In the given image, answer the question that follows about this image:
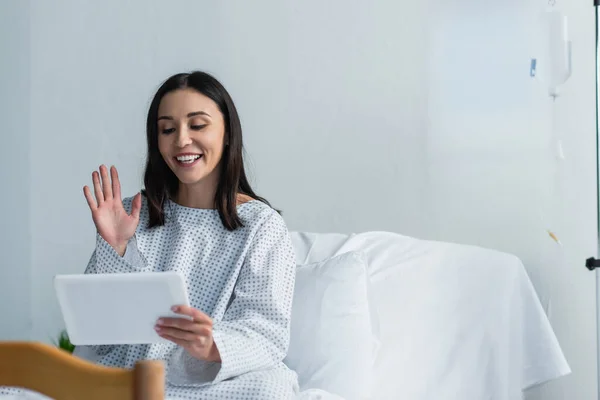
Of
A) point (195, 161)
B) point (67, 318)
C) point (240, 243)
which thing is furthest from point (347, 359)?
point (67, 318)

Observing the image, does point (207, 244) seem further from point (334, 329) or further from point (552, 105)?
point (552, 105)

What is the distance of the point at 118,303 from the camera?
1.37 metres

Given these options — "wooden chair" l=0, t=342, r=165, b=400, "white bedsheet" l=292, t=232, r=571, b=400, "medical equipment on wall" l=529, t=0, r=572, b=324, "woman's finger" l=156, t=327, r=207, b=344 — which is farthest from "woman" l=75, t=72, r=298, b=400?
"medical equipment on wall" l=529, t=0, r=572, b=324

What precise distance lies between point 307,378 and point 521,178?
0.90 m

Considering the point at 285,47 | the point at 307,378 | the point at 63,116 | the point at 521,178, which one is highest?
the point at 285,47

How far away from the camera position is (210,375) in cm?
164

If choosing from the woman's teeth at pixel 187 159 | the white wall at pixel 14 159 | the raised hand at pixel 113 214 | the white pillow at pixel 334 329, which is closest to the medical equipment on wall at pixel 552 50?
the white pillow at pixel 334 329

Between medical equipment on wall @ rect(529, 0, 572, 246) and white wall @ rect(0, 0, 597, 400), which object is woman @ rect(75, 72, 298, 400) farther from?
medical equipment on wall @ rect(529, 0, 572, 246)

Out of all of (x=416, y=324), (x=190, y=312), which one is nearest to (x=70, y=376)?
(x=190, y=312)

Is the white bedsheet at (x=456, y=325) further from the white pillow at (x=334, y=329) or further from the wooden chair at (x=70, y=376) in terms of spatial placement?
the wooden chair at (x=70, y=376)

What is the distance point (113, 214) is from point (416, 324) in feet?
2.58

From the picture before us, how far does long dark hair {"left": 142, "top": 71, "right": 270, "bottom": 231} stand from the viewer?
187cm

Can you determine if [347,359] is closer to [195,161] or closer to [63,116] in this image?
[195,161]

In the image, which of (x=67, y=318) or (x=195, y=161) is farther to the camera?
(x=195, y=161)
